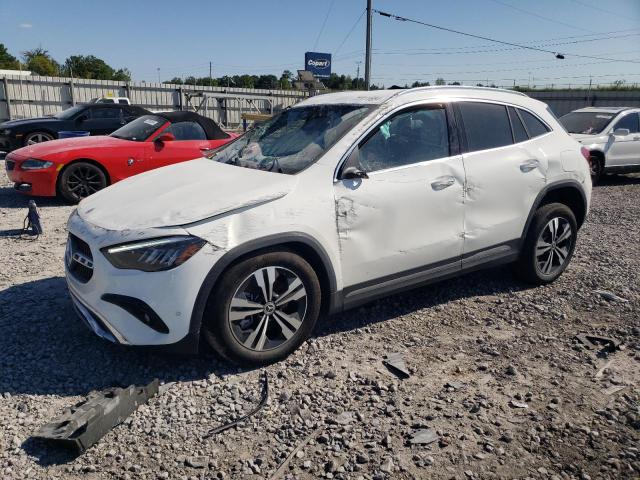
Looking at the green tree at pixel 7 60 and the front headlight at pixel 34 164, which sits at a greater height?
the green tree at pixel 7 60

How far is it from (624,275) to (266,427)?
14.0 feet

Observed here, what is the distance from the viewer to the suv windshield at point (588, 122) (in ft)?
37.6

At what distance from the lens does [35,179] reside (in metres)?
7.68

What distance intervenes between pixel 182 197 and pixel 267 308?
90 centimetres

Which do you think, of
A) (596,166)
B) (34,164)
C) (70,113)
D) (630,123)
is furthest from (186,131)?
(630,123)

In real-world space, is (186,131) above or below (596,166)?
above

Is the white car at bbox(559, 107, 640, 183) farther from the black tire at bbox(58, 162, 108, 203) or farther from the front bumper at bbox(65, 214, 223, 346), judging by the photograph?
the front bumper at bbox(65, 214, 223, 346)

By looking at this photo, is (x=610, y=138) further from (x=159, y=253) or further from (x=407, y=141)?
(x=159, y=253)

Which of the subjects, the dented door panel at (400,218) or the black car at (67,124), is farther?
the black car at (67,124)

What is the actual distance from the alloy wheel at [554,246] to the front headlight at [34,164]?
22.4 feet

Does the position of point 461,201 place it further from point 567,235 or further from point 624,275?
point 624,275

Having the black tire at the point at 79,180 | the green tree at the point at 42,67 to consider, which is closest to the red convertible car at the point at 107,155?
the black tire at the point at 79,180

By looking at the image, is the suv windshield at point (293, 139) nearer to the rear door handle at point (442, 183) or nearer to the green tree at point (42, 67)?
the rear door handle at point (442, 183)

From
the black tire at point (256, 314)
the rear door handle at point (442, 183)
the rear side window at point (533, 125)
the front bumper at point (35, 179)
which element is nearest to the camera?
the black tire at point (256, 314)
